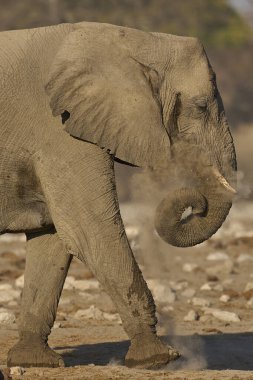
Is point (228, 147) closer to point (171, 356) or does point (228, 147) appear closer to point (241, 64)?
point (171, 356)

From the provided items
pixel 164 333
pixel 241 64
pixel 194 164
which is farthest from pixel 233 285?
pixel 241 64

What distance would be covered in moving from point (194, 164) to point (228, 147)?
0.25 m

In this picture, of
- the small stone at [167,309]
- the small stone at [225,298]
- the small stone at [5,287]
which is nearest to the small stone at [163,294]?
the small stone at [167,309]

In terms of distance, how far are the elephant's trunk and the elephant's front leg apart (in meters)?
0.50

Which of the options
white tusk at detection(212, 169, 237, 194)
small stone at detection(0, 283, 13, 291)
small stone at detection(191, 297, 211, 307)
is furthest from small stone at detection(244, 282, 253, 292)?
white tusk at detection(212, 169, 237, 194)

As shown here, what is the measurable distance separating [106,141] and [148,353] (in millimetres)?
1345

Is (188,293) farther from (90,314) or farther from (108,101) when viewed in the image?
(108,101)

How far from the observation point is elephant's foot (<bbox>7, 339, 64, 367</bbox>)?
8648mm

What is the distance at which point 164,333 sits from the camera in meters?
10.7

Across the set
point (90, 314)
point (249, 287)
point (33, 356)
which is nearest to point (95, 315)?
point (90, 314)

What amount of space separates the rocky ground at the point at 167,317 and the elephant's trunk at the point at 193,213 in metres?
0.83

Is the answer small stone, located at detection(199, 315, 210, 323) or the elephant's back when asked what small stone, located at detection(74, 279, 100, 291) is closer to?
small stone, located at detection(199, 315, 210, 323)

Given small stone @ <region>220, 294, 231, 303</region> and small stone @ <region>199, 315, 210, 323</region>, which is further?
small stone @ <region>220, 294, 231, 303</region>

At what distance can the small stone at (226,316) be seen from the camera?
37.8ft
